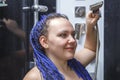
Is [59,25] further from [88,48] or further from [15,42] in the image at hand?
[15,42]

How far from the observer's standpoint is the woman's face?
1053 mm

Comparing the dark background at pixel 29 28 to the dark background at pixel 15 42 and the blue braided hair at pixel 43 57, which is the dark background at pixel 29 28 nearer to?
the dark background at pixel 15 42

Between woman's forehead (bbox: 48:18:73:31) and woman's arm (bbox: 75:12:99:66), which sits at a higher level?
woman's forehead (bbox: 48:18:73:31)

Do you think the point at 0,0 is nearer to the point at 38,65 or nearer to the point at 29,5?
the point at 29,5

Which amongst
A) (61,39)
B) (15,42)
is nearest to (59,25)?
(61,39)

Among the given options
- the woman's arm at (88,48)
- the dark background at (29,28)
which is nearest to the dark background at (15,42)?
the dark background at (29,28)

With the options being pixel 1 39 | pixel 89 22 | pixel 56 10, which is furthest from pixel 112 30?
pixel 1 39

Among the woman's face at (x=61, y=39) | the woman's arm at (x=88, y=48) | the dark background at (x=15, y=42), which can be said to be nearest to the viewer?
the woman's face at (x=61, y=39)

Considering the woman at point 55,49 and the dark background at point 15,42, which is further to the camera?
the dark background at point 15,42

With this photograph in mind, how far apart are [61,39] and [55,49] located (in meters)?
0.05

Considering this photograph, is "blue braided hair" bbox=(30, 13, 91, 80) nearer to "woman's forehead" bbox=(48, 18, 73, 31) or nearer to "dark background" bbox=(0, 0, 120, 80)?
"woman's forehead" bbox=(48, 18, 73, 31)

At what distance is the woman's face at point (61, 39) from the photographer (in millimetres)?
1053

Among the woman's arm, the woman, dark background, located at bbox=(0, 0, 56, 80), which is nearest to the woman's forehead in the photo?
the woman

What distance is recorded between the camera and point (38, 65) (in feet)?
3.56
